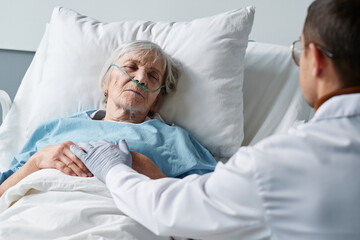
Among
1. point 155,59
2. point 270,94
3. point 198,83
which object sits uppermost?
point 155,59

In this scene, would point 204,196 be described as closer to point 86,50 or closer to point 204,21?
point 204,21

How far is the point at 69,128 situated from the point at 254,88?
0.87 metres

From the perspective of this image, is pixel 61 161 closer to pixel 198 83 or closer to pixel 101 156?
pixel 101 156

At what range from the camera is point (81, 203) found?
1419 mm

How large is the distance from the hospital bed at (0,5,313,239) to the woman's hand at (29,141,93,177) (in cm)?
50

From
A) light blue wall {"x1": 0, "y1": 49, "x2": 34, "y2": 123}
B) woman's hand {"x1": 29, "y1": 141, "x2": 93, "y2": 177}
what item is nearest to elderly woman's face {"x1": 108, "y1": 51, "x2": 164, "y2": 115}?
woman's hand {"x1": 29, "y1": 141, "x2": 93, "y2": 177}

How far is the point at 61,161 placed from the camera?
1635 mm

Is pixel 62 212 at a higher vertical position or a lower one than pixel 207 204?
lower

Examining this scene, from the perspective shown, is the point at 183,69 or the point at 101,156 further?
the point at 183,69

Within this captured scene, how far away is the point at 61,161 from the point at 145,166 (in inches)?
12.0

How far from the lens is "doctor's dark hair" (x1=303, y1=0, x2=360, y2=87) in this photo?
1.02m

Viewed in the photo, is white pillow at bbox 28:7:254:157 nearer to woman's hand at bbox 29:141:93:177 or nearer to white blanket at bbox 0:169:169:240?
woman's hand at bbox 29:141:93:177

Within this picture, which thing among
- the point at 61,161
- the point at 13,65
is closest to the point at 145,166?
the point at 61,161

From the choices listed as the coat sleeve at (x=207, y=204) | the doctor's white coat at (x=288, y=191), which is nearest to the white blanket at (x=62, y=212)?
the coat sleeve at (x=207, y=204)
